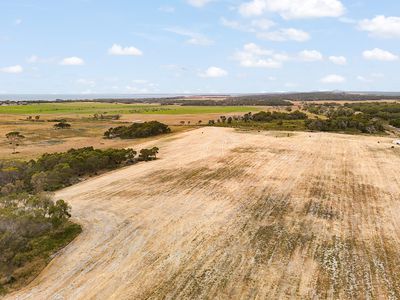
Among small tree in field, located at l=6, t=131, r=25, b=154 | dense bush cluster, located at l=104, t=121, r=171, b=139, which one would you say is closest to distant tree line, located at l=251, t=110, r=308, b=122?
dense bush cluster, located at l=104, t=121, r=171, b=139

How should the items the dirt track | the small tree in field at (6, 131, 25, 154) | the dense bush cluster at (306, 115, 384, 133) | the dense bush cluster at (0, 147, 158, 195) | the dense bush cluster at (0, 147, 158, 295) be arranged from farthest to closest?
the dense bush cluster at (306, 115, 384, 133) < the small tree in field at (6, 131, 25, 154) < the dense bush cluster at (0, 147, 158, 195) < the dense bush cluster at (0, 147, 158, 295) < the dirt track

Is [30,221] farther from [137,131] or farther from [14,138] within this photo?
[137,131]

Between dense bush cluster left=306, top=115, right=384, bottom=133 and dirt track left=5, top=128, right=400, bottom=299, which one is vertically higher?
dense bush cluster left=306, top=115, right=384, bottom=133

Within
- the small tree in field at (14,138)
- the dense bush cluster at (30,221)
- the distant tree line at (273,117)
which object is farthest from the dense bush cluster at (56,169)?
the distant tree line at (273,117)

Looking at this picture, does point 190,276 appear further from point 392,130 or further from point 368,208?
point 392,130

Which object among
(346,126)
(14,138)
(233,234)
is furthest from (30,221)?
(346,126)

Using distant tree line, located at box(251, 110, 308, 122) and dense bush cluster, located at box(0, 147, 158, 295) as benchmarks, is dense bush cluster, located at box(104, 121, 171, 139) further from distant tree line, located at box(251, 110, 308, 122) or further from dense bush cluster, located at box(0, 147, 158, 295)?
dense bush cluster, located at box(0, 147, 158, 295)

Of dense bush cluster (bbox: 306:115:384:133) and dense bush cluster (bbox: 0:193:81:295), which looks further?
dense bush cluster (bbox: 306:115:384:133)

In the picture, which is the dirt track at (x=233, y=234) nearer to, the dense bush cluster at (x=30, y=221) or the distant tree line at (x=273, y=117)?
the dense bush cluster at (x=30, y=221)

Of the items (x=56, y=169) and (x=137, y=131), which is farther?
(x=137, y=131)
